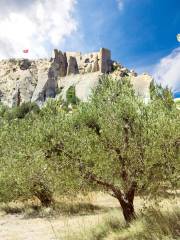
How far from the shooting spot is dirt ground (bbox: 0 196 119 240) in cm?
1995

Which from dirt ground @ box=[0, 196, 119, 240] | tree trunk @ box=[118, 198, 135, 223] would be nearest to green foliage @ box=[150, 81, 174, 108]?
tree trunk @ box=[118, 198, 135, 223]

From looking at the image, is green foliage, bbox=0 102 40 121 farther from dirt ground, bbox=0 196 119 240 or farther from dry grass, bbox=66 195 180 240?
dry grass, bbox=66 195 180 240

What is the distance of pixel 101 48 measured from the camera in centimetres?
19888

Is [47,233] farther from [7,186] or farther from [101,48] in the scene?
[101,48]

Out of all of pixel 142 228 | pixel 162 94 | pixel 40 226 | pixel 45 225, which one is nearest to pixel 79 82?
pixel 45 225

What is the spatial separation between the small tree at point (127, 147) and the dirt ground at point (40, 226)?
10.0 ft

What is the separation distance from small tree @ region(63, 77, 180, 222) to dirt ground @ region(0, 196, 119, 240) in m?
3.06

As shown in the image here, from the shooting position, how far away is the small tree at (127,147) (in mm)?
15445

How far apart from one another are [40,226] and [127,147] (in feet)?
31.8

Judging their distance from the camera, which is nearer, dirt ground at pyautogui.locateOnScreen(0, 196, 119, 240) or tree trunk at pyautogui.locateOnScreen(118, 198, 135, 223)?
tree trunk at pyautogui.locateOnScreen(118, 198, 135, 223)

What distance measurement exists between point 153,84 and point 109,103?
2471mm

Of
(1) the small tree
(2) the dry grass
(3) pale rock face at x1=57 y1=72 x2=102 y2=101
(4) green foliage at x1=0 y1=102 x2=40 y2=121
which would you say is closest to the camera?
(2) the dry grass

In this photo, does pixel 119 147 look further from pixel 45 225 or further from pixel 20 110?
pixel 20 110

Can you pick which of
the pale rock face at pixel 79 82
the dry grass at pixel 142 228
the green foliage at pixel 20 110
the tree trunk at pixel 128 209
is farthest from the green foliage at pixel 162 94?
the pale rock face at pixel 79 82
